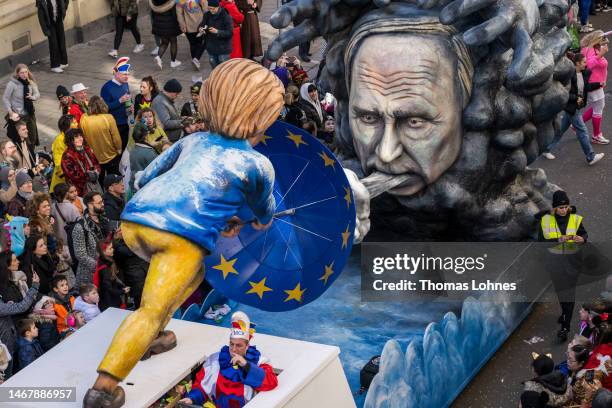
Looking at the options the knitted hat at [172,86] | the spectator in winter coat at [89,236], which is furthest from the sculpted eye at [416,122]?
the knitted hat at [172,86]

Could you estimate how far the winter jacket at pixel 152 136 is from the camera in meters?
13.8

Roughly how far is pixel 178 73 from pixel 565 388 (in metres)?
10.8

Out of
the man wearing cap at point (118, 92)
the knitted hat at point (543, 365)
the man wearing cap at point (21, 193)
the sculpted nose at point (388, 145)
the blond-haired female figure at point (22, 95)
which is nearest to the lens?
the knitted hat at point (543, 365)

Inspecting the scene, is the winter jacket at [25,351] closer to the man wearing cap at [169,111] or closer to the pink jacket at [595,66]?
the man wearing cap at [169,111]

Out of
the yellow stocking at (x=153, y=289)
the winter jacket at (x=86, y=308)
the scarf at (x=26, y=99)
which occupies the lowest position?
the scarf at (x=26, y=99)

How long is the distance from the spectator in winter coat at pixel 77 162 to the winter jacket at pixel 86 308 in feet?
10.0

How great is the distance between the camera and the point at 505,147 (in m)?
12.0

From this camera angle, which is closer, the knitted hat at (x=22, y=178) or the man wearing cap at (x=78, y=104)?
the knitted hat at (x=22, y=178)

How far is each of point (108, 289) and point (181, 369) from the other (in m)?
3.23

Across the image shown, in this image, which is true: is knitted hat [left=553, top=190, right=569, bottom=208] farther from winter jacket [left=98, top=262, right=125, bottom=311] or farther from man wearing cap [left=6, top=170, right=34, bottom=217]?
man wearing cap [left=6, top=170, right=34, bottom=217]

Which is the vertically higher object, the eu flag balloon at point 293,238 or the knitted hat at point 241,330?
the knitted hat at point 241,330

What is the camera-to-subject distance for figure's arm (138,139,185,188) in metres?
8.66

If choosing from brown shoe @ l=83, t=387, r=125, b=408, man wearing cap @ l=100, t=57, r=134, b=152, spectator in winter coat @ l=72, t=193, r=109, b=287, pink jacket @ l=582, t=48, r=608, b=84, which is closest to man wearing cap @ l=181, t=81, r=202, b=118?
man wearing cap @ l=100, t=57, r=134, b=152

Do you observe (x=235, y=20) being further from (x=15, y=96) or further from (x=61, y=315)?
(x=61, y=315)
